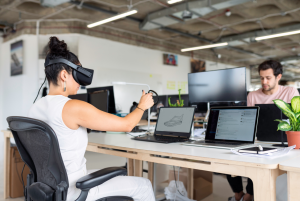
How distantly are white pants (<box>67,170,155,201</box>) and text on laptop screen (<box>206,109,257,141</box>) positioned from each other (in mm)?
625

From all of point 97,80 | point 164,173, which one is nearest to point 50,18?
point 97,80

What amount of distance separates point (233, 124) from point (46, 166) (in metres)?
1.14

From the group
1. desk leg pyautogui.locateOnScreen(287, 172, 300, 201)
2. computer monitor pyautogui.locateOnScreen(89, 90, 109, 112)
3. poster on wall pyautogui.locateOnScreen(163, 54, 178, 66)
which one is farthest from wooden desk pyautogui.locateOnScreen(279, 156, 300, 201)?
poster on wall pyautogui.locateOnScreen(163, 54, 178, 66)

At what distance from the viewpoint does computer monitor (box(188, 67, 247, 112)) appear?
6.64 feet

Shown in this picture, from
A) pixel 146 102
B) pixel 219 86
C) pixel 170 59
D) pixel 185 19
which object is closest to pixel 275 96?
pixel 219 86

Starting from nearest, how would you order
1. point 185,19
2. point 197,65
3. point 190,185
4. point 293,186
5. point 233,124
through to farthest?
point 293,186
point 233,124
point 190,185
point 185,19
point 197,65

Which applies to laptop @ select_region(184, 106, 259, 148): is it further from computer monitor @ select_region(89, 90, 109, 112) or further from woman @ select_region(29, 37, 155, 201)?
computer monitor @ select_region(89, 90, 109, 112)

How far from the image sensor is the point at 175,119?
2016 millimetres

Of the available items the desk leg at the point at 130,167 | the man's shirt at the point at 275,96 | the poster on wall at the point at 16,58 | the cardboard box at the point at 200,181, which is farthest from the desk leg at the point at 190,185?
the poster on wall at the point at 16,58

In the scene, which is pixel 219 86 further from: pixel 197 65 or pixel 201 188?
pixel 197 65

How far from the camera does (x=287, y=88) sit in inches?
104

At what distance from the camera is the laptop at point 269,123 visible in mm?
1627

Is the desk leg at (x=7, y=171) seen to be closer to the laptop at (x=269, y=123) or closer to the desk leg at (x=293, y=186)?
the laptop at (x=269, y=123)

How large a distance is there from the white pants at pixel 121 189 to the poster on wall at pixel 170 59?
23.9 ft
